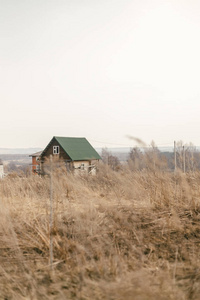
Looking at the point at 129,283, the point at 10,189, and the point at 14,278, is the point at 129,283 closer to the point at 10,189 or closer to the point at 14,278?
the point at 14,278

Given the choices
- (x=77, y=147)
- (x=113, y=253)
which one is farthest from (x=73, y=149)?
(x=113, y=253)

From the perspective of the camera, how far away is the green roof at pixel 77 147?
91.8 feet

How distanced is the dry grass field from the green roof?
23.9 meters

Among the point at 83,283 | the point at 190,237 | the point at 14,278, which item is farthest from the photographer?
the point at 190,237

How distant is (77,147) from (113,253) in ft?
88.7

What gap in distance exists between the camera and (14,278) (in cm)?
222

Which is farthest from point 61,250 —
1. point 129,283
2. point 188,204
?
point 188,204

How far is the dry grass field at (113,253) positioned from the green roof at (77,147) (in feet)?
78.4

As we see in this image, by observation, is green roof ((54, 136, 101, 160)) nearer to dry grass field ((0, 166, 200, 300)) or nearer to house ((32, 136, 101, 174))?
house ((32, 136, 101, 174))

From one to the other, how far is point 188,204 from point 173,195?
1.11 ft

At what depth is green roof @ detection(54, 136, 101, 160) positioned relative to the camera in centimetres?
2797

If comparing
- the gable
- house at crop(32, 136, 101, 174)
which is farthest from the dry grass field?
the gable

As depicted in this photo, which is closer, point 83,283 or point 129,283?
point 129,283

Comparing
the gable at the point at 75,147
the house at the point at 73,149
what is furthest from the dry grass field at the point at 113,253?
the gable at the point at 75,147
